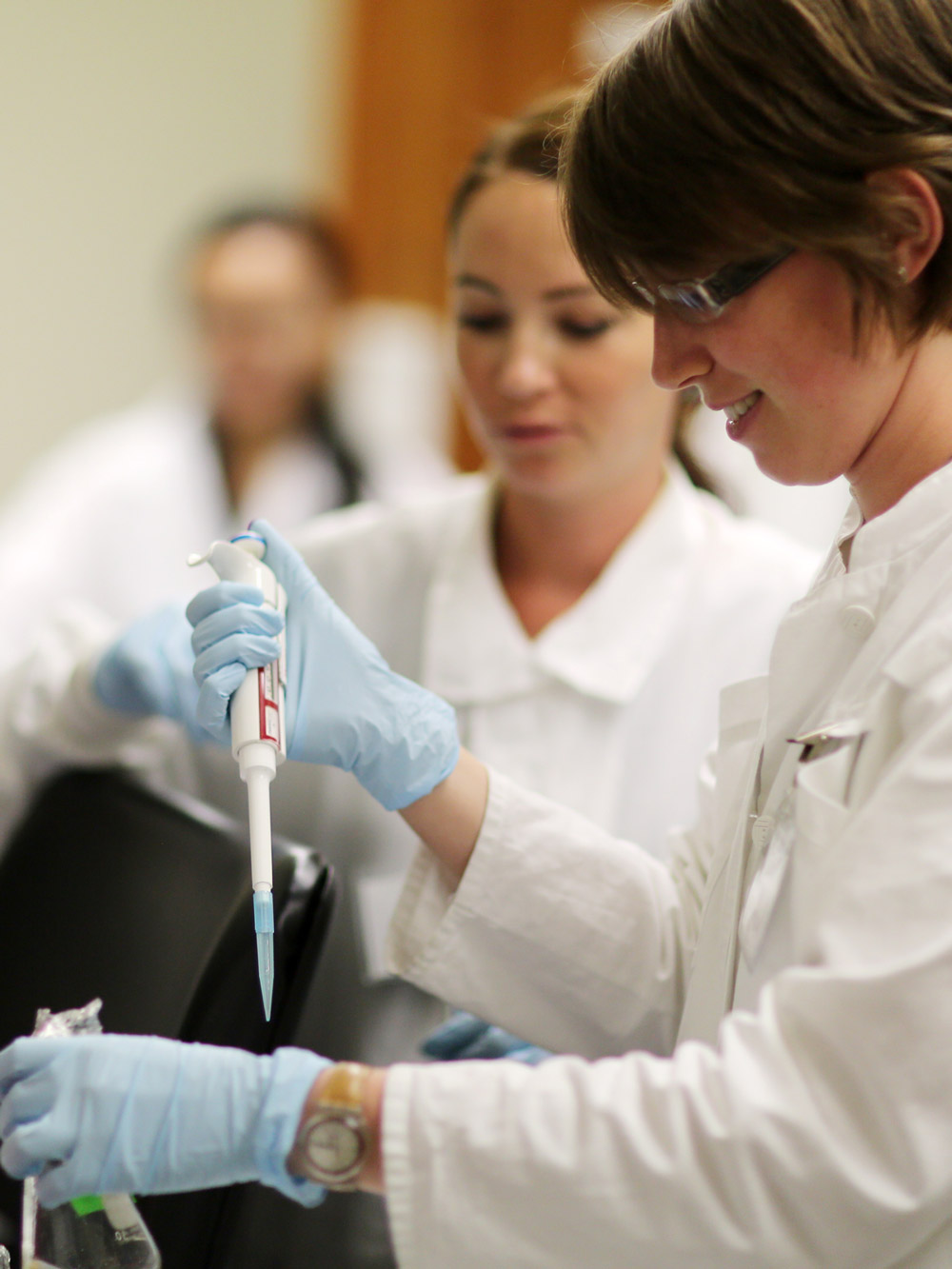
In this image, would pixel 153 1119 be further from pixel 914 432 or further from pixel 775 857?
pixel 914 432

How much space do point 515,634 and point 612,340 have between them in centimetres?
31

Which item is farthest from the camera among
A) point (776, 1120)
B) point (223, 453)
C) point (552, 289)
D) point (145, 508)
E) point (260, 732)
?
point (223, 453)

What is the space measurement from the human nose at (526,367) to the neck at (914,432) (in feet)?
1.47

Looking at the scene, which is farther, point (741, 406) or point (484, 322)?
point (484, 322)

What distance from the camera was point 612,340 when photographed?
1204 mm

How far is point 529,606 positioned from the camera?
1.35m

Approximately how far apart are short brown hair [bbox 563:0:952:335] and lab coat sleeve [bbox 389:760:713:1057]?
439 mm

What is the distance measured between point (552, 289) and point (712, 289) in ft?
1.51

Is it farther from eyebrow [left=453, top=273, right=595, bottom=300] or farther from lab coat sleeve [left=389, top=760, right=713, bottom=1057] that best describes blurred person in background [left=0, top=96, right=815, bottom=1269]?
lab coat sleeve [left=389, top=760, right=713, bottom=1057]

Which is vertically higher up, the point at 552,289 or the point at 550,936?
the point at 552,289

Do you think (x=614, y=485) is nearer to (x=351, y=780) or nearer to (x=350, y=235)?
(x=351, y=780)

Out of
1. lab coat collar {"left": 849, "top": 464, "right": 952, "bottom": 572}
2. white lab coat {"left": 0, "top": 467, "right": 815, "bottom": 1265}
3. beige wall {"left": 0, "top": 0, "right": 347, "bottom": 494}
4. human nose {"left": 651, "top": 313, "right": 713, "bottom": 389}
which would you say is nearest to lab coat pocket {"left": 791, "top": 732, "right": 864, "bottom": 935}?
lab coat collar {"left": 849, "top": 464, "right": 952, "bottom": 572}

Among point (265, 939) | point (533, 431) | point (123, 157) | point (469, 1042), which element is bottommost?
point (469, 1042)

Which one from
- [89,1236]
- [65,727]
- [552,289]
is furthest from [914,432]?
[65,727]
